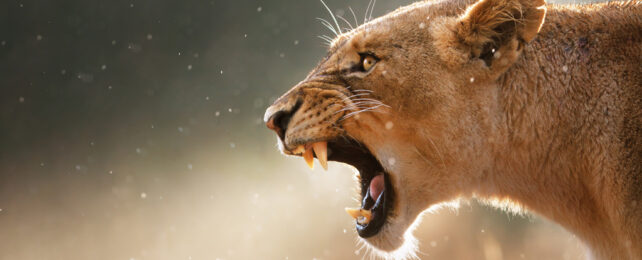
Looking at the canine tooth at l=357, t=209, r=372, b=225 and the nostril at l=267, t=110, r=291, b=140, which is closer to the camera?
the nostril at l=267, t=110, r=291, b=140

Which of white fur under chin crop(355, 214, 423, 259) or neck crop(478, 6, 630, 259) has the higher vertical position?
neck crop(478, 6, 630, 259)

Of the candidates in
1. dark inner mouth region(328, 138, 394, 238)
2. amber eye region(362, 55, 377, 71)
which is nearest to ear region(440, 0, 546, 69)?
amber eye region(362, 55, 377, 71)

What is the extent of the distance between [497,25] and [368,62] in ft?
1.87

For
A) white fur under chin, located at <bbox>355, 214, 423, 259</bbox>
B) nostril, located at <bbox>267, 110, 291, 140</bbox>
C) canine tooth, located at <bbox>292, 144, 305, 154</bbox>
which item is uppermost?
nostril, located at <bbox>267, 110, 291, 140</bbox>

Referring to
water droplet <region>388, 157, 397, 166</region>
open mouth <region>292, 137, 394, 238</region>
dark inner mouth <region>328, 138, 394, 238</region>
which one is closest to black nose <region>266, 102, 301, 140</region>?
open mouth <region>292, 137, 394, 238</region>

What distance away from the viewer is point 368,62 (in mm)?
2824

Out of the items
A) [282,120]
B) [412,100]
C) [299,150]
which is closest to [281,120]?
[282,120]

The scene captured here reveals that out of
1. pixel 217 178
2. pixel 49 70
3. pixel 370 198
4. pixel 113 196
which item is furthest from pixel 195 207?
pixel 370 198

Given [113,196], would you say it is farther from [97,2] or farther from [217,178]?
[97,2]

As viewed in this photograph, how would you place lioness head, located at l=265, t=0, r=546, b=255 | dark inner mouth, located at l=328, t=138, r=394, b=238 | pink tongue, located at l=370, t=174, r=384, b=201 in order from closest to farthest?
lioness head, located at l=265, t=0, r=546, b=255 → dark inner mouth, located at l=328, t=138, r=394, b=238 → pink tongue, located at l=370, t=174, r=384, b=201

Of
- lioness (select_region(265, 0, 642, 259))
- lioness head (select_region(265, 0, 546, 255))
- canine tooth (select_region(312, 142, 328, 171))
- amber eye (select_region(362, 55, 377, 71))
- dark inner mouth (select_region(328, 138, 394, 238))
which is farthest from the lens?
dark inner mouth (select_region(328, 138, 394, 238))

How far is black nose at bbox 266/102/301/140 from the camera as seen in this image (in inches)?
112

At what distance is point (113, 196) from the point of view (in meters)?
8.85

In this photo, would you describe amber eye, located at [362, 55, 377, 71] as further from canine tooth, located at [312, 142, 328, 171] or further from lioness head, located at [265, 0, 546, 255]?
canine tooth, located at [312, 142, 328, 171]
